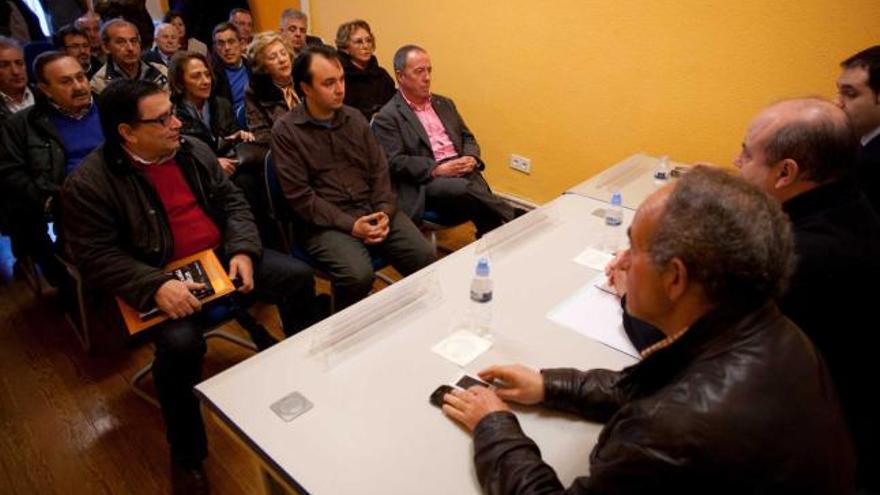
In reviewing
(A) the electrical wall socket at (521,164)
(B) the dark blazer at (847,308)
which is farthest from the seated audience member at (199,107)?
(B) the dark blazer at (847,308)

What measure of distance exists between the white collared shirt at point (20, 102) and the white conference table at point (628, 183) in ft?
9.94

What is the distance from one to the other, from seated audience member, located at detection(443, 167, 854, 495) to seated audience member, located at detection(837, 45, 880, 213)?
5.29 feet

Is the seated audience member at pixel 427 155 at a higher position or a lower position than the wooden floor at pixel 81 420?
higher

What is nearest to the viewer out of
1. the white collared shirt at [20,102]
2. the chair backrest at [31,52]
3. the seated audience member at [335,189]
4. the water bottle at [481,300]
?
the water bottle at [481,300]

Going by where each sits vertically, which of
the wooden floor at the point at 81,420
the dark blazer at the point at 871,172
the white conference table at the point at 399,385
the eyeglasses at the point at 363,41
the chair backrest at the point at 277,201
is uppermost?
the eyeglasses at the point at 363,41

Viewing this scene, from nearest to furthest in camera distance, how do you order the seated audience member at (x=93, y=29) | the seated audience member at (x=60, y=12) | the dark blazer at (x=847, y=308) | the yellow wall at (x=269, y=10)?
the dark blazer at (x=847, y=308) → the seated audience member at (x=93, y=29) → the yellow wall at (x=269, y=10) → the seated audience member at (x=60, y=12)

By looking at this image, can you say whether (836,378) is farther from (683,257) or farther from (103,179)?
(103,179)

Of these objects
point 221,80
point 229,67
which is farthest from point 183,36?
point 221,80

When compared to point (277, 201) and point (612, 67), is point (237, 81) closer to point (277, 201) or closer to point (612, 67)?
point (277, 201)

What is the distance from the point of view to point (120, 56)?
3400 mm

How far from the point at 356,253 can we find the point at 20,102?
2336 mm

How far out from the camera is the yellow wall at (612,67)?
8.95ft

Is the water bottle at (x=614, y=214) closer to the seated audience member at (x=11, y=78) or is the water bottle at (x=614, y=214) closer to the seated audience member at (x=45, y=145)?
the seated audience member at (x=45, y=145)

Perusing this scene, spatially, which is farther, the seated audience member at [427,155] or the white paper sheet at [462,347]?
the seated audience member at [427,155]
